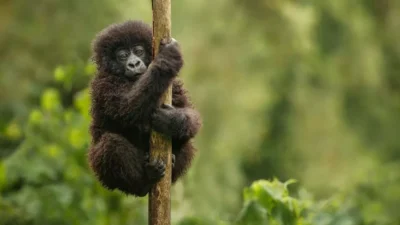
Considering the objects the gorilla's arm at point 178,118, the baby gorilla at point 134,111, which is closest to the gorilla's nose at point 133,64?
the baby gorilla at point 134,111

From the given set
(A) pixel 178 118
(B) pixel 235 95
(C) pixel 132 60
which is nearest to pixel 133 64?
(C) pixel 132 60

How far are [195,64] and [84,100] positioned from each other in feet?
5.60

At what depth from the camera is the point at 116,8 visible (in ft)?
31.4

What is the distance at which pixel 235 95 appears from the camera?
9289 mm

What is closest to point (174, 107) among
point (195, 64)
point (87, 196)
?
point (87, 196)

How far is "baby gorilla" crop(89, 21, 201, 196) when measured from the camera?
4.94 m

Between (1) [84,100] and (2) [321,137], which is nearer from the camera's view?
(1) [84,100]

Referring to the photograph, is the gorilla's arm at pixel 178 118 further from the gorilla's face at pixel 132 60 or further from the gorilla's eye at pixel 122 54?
the gorilla's eye at pixel 122 54

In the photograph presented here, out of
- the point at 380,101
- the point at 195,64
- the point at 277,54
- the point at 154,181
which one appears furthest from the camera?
the point at 380,101

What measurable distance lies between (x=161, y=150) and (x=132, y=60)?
2.30ft

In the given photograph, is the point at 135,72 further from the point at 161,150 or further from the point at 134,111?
the point at 161,150

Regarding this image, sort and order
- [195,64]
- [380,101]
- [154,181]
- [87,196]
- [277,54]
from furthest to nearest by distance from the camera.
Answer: [380,101]
[277,54]
[195,64]
[87,196]
[154,181]

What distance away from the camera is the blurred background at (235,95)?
782 cm

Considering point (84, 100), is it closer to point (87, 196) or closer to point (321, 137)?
Answer: point (87, 196)
